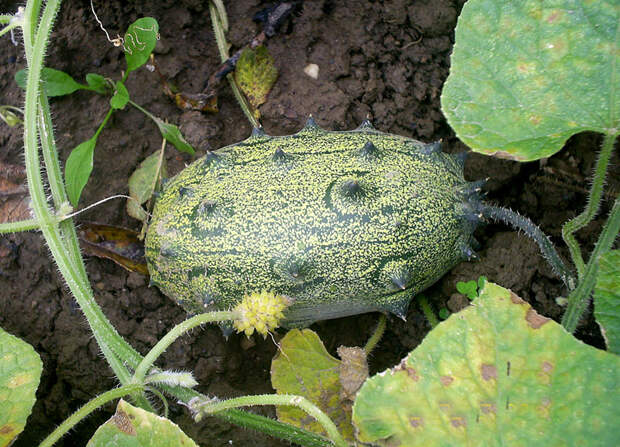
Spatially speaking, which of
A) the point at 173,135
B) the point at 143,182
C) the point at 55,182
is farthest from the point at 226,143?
the point at 55,182

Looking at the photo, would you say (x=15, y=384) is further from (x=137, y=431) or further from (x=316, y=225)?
(x=316, y=225)

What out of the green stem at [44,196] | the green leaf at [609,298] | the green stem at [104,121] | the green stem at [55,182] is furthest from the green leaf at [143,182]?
the green leaf at [609,298]

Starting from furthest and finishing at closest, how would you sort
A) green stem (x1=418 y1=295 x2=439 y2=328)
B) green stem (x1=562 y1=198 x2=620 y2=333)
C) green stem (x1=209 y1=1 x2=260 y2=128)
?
green stem (x1=209 y1=1 x2=260 y2=128) < green stem (x1=418 y1=295 x2=439 y2=328) < green stem (x1=562 y1=198 x2=620 y2=333)

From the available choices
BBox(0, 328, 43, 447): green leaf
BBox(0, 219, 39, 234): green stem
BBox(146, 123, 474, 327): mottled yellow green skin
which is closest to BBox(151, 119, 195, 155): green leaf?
BBox(146, 123, 474, 327): mottled yellow green skin

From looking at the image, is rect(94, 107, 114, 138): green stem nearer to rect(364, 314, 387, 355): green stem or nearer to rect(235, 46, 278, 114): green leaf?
rect(235, 46, 278, 114): green leaf

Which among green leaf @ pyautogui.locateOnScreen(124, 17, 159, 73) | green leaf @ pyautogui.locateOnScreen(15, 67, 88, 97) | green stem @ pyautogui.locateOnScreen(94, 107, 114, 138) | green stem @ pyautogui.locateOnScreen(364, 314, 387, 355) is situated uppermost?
green leaf @ pyautogui.locateOnScreen(124, 17, 159, 73)

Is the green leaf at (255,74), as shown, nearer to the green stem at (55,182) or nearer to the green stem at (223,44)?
the green stem at (223,44)

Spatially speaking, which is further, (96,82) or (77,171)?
(96,82)

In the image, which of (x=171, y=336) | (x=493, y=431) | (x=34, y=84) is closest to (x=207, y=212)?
(x=171, y=336)
